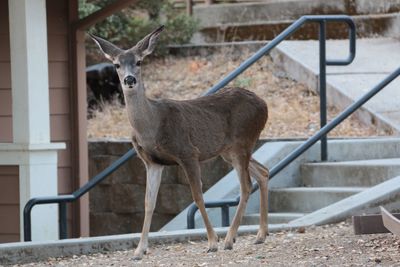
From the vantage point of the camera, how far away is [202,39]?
17.7m

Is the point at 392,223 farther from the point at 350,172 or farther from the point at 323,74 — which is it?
the point at 323,74

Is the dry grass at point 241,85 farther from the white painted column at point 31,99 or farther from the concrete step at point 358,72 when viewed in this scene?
the white painted column at point 31,99

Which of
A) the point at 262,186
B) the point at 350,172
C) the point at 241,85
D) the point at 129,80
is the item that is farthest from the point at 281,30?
the point at 129,80

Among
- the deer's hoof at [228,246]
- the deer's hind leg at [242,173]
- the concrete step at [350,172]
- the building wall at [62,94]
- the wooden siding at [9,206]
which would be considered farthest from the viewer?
the building wall at [62,94]

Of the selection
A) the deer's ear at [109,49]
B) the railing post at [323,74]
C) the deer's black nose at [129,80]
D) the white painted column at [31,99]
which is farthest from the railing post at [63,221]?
the railing post at [323,74]

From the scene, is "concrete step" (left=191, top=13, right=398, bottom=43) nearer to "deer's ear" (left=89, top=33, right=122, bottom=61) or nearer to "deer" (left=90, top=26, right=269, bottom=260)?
"deer" (left=90, top=26, right=269, bottom=260)

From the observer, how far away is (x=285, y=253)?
8242 millimetres

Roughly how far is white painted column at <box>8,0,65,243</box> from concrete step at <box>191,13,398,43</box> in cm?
706

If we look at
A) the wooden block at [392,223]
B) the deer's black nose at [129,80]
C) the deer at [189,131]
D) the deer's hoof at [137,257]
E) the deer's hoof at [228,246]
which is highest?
the deer's black nose at [129,80]

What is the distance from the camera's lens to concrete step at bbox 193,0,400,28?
16984mm

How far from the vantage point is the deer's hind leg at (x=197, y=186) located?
332 inches

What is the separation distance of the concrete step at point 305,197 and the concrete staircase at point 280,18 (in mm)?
6077

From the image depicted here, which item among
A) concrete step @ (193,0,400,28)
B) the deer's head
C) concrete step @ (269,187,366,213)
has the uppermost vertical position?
concrete step @ (193,0,400,28)

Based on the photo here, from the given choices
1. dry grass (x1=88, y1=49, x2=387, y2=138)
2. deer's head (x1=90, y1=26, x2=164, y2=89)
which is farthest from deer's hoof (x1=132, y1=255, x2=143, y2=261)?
dry grass (x1=88, y1=49, x2=387, y2=138)
